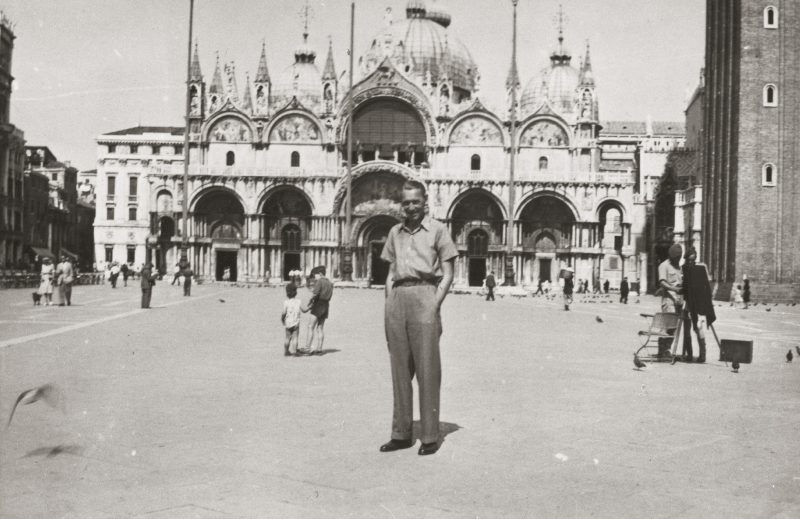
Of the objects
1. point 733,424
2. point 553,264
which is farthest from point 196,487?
point 553,264

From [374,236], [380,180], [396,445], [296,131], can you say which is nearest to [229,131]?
[296,131]

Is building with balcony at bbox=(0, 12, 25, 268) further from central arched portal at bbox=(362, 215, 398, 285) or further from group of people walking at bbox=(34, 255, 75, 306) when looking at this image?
central arched portal at bbox=(362, 215, 398, 285)

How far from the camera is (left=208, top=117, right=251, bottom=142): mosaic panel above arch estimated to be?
61594mm

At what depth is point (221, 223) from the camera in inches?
2360

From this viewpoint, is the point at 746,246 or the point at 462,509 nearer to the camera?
the point at 462,509

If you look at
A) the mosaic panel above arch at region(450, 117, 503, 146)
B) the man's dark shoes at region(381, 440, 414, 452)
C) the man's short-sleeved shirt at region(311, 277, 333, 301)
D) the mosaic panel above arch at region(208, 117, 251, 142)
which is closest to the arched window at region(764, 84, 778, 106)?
the mosaic panel above arch at region(450, 117, 503, 146)

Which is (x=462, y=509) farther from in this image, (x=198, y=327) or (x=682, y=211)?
(x=682, y=211)

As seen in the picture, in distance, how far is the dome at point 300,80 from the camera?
74.4 m

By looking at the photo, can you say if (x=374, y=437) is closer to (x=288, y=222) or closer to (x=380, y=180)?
(x=380, y=180)

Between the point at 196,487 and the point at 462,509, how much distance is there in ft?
5.38

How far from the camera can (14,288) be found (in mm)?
38625

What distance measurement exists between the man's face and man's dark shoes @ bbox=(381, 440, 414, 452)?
67.6 inches

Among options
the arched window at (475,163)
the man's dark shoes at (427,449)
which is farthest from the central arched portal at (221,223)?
the man's dark shoes at (427,449)

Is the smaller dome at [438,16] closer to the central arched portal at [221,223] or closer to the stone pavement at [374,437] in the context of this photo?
the central arched portal at [221,223]
